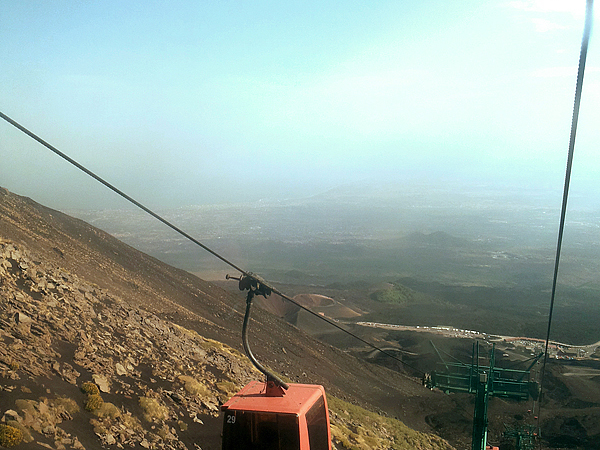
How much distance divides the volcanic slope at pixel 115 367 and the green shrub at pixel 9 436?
165mm

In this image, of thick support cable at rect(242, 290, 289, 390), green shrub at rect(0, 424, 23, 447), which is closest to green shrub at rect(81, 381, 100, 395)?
green shrub at rect(0, 424, 23, 447)

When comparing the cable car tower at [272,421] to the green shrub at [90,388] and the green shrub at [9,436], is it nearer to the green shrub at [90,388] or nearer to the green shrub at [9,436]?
the green shrub at [9,436]

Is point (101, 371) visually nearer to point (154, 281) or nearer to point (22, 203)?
point (154, 281)

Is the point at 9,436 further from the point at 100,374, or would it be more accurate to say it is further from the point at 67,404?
the point at 100,374

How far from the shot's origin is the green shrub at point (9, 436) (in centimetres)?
845

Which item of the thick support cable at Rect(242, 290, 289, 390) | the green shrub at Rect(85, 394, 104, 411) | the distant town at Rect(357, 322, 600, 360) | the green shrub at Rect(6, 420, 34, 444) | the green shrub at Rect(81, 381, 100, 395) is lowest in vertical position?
the distant town at Rect(357, 322, 600, 360)

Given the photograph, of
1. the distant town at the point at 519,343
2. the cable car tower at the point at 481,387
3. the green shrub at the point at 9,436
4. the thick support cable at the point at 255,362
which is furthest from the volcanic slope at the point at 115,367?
the distant town at the point at 519,343

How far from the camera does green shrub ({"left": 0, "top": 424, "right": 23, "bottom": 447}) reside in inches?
332

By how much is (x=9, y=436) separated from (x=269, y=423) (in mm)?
5033

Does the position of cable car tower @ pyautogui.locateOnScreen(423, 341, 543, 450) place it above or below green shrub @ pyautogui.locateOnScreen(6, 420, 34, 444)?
below

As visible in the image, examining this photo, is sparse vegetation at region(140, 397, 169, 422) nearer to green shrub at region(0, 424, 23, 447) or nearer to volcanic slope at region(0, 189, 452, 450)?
volcanic slope at region(0, 189, 452, 450)

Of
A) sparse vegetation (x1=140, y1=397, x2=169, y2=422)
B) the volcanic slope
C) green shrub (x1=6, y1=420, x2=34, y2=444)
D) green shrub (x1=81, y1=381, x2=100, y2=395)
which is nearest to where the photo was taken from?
green shrub (x1=6, y1=420, x2=34, y2=444)

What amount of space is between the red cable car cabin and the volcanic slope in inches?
169

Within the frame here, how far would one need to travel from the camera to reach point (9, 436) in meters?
8.55
